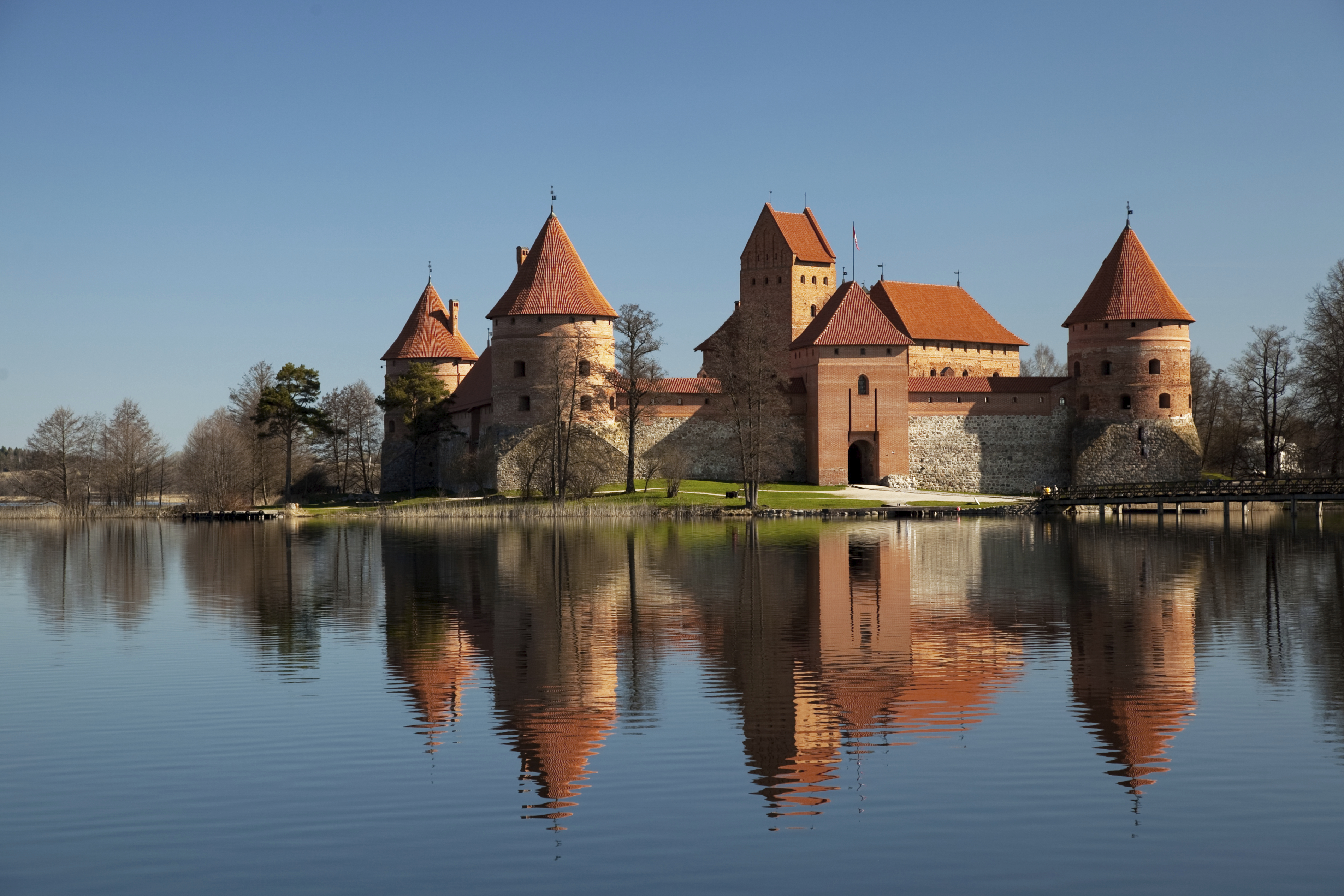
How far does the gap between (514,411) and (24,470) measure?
27.5m

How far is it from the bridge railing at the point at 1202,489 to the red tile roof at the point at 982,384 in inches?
269

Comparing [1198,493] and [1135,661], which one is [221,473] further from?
[1135,661]

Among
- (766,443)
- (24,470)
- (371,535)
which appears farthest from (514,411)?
(24,470)

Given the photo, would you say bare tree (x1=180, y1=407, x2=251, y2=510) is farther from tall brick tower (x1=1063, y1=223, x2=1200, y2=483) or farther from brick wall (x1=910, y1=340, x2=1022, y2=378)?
tall brick tower (x1=1063, y1=223, x2=1200, y2=483)

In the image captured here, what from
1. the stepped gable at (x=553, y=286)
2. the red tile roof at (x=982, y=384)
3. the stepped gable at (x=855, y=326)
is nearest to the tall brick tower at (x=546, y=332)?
the stepped gable at (x=553, y=286)

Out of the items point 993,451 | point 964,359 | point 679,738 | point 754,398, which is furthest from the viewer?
point 964,359

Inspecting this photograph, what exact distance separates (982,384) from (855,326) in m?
5.89

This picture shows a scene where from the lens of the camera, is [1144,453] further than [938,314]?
No

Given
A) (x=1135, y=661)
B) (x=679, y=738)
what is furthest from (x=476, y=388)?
(x=679, y=738)

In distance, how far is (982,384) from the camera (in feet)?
164

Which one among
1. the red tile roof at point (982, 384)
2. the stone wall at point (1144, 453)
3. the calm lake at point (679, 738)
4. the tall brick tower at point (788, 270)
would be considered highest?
the tall brick tower at point (788, 270)

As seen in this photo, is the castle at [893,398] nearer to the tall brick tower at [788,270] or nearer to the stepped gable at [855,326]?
the stepped gable at [855,326]

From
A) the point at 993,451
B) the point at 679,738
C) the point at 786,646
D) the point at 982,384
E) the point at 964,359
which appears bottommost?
the point at 679,738

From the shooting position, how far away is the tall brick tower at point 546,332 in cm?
4719
